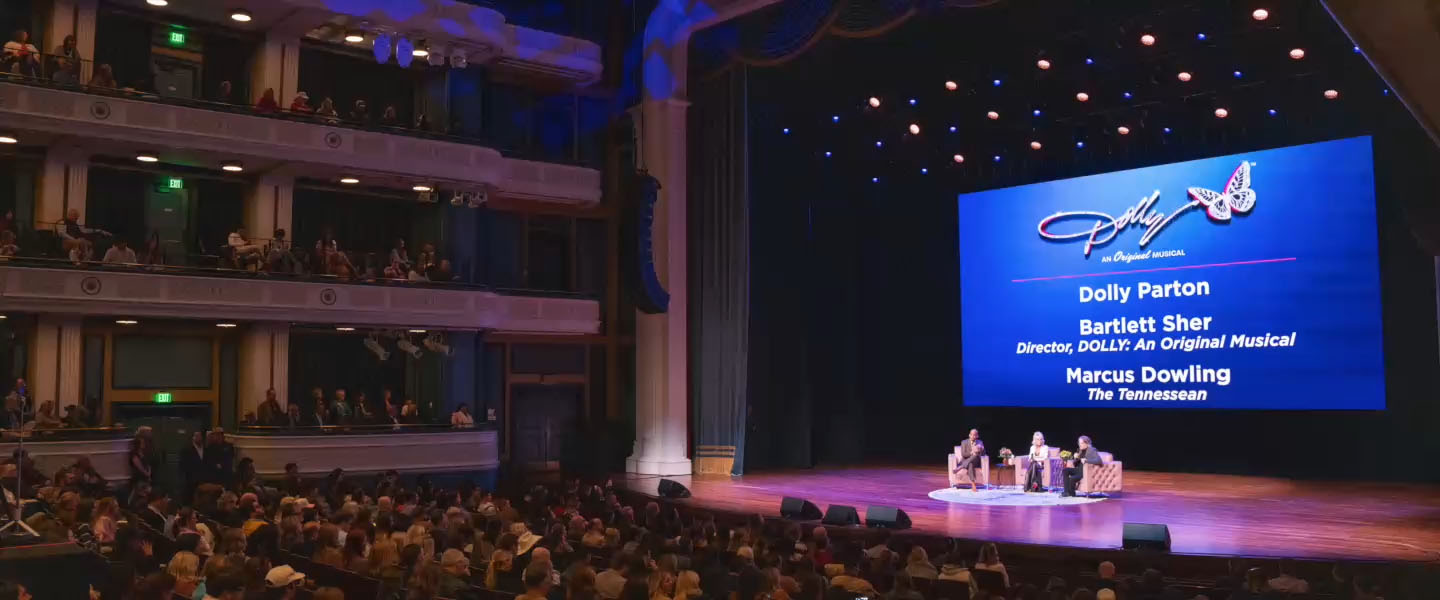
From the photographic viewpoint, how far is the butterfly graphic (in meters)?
16.7

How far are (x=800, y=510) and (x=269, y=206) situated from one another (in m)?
10.9

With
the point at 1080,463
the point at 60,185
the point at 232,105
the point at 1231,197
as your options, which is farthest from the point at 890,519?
the point at 60,185

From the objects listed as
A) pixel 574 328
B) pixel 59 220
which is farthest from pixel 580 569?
pixel 574 328

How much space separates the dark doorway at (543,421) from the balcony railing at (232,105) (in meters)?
4.43

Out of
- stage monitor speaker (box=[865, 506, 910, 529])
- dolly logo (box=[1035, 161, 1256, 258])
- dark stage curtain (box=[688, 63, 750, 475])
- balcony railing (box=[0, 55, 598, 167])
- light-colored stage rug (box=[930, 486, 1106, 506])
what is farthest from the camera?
dark stage curtain (box=[688, 63, 750, 475])

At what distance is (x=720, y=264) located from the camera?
69.4 feet

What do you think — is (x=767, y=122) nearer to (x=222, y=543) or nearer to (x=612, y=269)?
(x=612, y=269)

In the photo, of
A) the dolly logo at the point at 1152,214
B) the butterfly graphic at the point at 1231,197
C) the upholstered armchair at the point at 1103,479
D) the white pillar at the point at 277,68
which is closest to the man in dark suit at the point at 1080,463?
the upholstered armchair at the point at 1103,479

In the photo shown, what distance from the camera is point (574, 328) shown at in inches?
861

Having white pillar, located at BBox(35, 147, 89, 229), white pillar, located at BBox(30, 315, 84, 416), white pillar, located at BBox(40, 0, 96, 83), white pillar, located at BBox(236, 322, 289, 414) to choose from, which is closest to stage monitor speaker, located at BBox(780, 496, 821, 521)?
white pillar, located at BBox(236, 322, 289, 414)

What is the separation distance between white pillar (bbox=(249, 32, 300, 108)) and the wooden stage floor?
8.35 meters

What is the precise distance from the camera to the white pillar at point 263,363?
18938 millimetres

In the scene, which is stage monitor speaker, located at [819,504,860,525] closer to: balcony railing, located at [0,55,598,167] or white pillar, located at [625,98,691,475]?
white pillar, located at [625,98,691,475]

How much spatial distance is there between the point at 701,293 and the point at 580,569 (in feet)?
50.7
